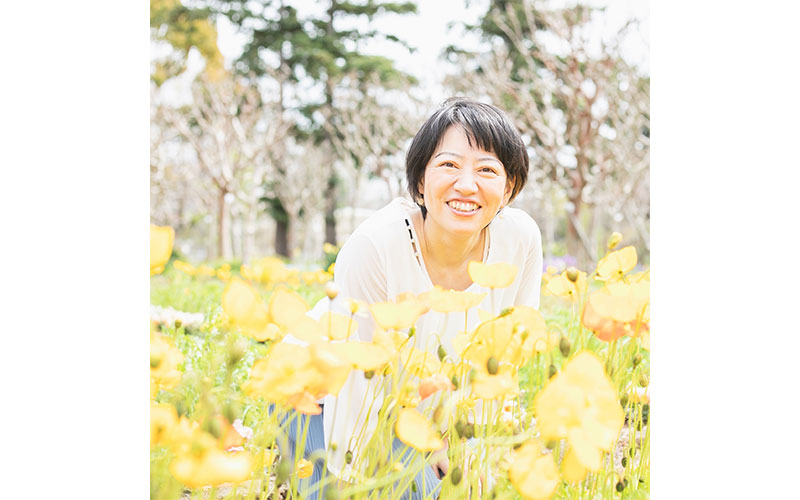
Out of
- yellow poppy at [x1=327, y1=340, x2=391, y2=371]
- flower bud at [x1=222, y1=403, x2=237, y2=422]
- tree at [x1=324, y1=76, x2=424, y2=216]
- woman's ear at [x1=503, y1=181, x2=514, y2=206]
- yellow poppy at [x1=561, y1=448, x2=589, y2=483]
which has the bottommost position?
yellow poppy at [x1=561, y1=448, x2=589, y2=483]

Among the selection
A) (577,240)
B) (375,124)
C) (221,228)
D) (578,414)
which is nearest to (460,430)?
(578,414)

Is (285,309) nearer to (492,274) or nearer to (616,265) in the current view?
(492,274)

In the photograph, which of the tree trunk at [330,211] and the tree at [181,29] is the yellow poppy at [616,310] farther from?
the tree trunk at [330,211]

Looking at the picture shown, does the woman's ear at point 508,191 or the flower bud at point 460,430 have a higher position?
the woman's ear at point 508,191

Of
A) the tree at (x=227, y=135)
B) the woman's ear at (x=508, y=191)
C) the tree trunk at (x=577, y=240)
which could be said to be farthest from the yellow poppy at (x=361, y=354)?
the tree at (x=227, y=135)

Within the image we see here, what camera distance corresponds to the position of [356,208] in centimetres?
264

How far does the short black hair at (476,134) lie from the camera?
88cm

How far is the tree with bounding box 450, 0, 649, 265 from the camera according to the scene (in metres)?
1.64

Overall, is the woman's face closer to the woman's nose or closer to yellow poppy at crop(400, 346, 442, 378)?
the woman's nose

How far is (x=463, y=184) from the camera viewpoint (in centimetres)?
86

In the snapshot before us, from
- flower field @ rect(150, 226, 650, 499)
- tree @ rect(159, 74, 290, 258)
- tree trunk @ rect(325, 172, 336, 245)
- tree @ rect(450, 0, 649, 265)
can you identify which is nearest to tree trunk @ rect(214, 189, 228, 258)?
tree @ rect(159, 74, 290, 258)

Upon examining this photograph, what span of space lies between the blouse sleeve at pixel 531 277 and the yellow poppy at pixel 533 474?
0.48 m
